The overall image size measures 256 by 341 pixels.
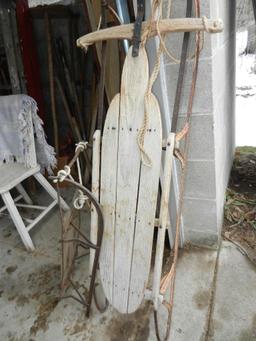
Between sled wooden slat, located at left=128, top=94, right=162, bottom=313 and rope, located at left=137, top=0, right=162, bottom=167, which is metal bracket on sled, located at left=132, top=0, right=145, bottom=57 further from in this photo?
sled wooden slat, located at left=128, top=94, right=162, bottom=313

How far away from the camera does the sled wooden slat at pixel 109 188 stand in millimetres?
1076

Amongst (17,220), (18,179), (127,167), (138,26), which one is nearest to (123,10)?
(138,26)

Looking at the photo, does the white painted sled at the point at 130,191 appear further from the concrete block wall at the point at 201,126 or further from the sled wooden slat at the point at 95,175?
the concrete block wall at the point at 201,126

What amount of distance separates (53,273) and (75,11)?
2.19 m

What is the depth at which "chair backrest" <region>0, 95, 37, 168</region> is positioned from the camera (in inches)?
69.6

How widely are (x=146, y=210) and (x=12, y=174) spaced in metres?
1.18

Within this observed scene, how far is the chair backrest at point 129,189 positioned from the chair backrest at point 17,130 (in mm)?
900

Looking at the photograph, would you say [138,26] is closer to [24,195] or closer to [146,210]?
[146,210]

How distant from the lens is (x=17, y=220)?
1797 millimetres

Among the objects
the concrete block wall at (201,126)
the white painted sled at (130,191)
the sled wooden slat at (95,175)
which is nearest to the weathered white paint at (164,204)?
the white painted sled at (130,191)

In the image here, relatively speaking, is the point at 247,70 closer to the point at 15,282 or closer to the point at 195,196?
the point at 195,196

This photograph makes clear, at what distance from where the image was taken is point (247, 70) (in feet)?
19.1

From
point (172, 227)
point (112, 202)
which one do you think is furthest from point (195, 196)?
point (112, 202)

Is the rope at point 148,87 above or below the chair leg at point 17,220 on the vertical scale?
above
